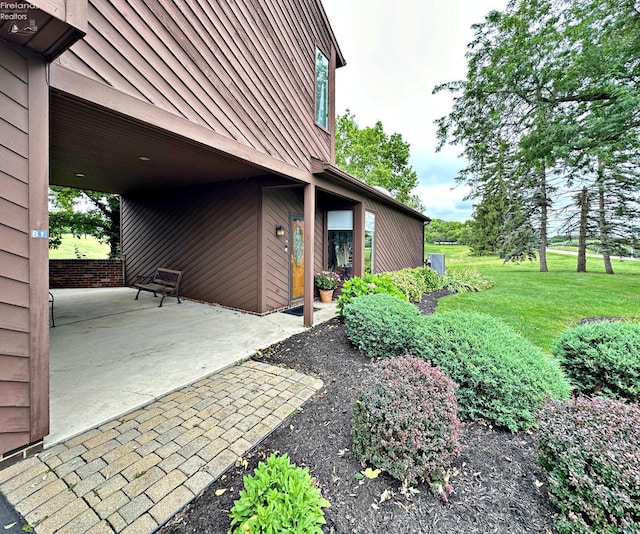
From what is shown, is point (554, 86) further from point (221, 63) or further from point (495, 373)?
point (495, 373)

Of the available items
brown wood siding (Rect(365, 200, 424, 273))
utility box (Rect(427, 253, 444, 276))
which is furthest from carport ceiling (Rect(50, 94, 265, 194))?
utility box (Rect(427, 253, 444, 276))

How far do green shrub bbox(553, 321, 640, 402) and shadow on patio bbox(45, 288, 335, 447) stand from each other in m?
3.47

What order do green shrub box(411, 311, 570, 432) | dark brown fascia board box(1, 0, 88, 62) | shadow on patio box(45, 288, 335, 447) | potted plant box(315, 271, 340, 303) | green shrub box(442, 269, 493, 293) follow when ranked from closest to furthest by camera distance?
1. dark brown fascia board box(1, 0, 88, 62)
2. green shrub box(411, 311, 570, 432)
3. shadow on patio box(45, 288, 335, 447)
4. potted plant box(315, 271, 340, 303)
5. green shrub box(442, 269, 493, 293)

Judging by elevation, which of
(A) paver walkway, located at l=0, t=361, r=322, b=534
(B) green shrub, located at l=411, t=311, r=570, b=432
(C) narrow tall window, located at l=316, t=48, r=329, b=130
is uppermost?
(C) narrow tall window, located at l=316, t=48, r=329, b=130

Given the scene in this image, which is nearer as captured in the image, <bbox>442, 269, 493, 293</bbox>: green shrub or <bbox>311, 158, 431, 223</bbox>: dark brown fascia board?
<bbox>311, 158, 431, 223</bbox>: dark brown fascia board

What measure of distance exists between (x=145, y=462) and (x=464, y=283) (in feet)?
32.7

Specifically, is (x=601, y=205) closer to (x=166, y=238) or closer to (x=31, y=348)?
(x=166, y=238)

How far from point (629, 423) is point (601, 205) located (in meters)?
19.2

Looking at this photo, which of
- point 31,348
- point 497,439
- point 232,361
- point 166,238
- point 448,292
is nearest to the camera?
point 31,348

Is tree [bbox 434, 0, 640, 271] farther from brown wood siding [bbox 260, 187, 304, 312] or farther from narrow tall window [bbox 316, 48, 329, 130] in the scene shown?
brown wood siding [bbox 260, 187, 304, 312]

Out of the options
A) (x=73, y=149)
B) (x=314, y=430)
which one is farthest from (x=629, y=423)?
(x=73, y=149)

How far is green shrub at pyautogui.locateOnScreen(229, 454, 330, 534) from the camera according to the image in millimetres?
1324

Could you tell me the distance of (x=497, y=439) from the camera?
2.18m

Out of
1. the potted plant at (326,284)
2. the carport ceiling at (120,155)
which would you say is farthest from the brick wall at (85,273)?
the potted plant at (326,284)
